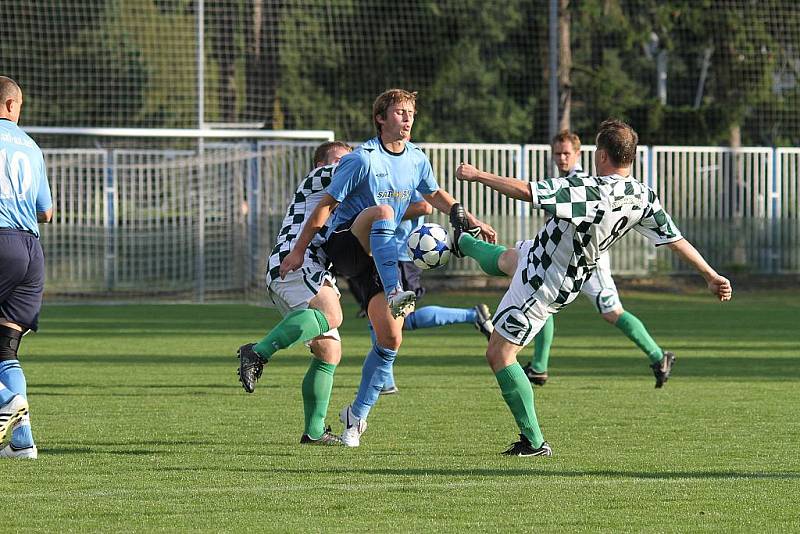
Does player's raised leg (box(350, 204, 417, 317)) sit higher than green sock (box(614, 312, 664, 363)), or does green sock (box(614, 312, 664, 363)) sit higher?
player's raised leg (box(350, 204, 417, 317))

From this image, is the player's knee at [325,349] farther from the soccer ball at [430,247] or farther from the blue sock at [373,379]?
the soccer ball at [430,247]

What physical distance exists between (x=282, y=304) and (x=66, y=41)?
68.3 feet

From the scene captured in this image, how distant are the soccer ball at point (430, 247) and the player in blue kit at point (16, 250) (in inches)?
79.5

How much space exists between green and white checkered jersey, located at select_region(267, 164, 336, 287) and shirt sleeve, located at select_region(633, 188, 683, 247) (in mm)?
1752

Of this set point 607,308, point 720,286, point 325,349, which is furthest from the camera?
point 607,308

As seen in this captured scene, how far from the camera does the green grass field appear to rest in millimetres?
5742

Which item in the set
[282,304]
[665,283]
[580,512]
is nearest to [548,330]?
[282,304]

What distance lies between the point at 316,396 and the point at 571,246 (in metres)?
1.65

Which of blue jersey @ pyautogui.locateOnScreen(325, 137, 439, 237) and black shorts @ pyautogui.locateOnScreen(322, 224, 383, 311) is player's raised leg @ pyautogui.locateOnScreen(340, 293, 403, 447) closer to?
black shorts @ pyautogui.locateOnScreen(322, 224, 383, 311)

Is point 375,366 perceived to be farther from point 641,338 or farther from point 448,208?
point 641,338

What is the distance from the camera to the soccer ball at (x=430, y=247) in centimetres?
788

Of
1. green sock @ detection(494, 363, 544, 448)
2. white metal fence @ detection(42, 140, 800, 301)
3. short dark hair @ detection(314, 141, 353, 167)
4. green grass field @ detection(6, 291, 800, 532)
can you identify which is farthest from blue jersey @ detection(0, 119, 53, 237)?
white metal fence @ detection(42, 140, 800, 301)

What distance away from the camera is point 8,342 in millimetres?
7180

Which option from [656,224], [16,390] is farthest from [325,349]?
[656,224]
